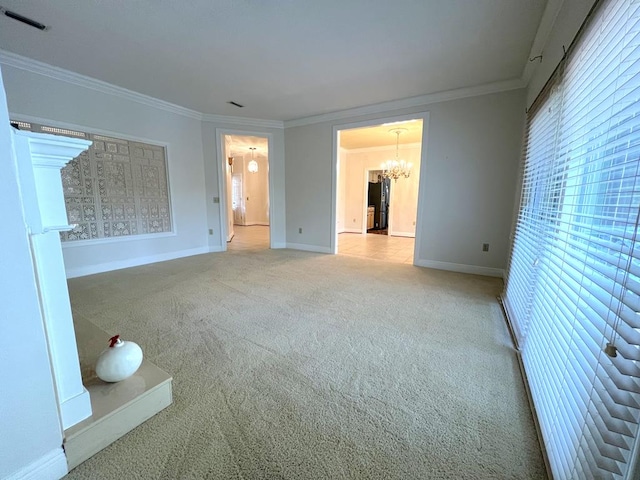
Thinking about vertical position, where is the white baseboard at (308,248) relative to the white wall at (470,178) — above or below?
below

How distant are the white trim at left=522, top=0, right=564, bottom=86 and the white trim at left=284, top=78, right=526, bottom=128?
1.00 ft

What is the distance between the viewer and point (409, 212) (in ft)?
24.9

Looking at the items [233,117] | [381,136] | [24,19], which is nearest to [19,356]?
[24,19]

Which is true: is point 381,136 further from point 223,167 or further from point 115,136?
point 115,136

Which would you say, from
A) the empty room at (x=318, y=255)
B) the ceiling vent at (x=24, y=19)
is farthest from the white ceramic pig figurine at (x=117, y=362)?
the ceiling vent at (x=24, y=19)

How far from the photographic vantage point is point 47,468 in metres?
0.97

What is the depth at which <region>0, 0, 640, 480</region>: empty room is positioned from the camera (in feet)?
3.01

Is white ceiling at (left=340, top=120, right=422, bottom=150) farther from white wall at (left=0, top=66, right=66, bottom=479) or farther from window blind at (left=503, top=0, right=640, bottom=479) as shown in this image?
white wall at (left=0, top=66, right=66, bottom=479)

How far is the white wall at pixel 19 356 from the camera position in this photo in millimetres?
828

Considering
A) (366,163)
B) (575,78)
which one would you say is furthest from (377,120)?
(366,163)

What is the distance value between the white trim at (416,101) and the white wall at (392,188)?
3283 mm

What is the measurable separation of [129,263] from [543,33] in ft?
18.3

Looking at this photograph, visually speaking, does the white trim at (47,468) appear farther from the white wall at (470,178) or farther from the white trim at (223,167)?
the white trim at (223,167)

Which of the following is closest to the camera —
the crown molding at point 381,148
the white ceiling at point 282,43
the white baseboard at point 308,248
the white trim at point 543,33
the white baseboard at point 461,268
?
the white trim at point 543,33
